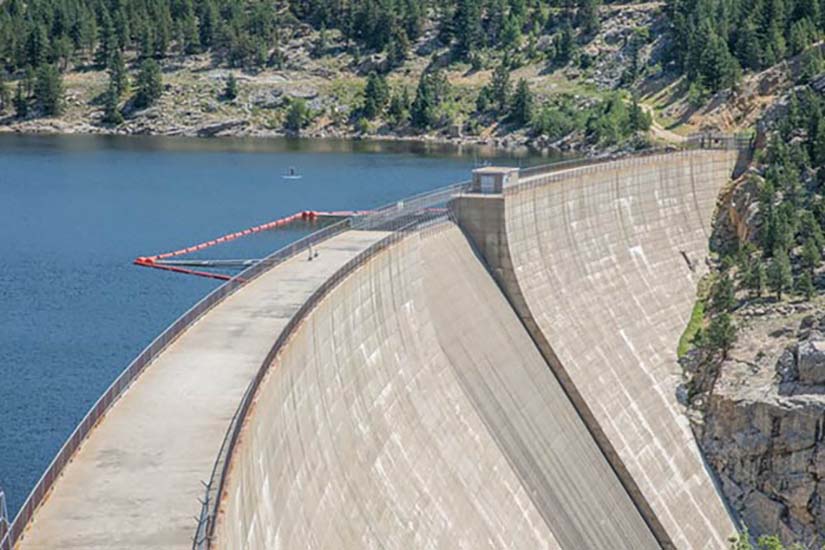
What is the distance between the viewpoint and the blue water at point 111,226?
4725 centimetres

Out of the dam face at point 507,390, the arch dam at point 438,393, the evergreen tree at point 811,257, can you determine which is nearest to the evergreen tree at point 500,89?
the arch dam at point 438,393

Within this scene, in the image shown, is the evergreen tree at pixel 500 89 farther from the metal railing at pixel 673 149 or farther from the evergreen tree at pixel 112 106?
the metal railing at pixel 673 149

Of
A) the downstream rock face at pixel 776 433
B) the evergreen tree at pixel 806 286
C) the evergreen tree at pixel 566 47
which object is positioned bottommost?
the downstream rock face at pixel 776 433

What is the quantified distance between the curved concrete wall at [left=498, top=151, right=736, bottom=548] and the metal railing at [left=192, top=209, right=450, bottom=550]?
3.64 meters

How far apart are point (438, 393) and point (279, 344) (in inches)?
435

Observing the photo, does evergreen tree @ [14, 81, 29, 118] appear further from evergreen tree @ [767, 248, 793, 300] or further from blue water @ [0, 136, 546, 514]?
evergreen tree @ [767, 248, 793, 300]

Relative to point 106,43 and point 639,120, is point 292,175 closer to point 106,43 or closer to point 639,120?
point 639,120

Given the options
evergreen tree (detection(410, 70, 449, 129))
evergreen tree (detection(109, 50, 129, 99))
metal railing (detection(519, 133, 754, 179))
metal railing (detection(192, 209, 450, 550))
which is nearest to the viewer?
metal railing (detection(192, 209, 450, 550))

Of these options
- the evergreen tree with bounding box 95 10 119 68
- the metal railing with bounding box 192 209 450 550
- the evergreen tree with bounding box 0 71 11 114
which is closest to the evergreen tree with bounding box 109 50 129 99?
the evergreen tree with bounding box 95 10 119 68

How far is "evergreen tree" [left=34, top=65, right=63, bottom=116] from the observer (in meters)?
153

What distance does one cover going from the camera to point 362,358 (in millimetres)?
35906

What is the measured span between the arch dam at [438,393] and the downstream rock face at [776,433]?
108 centimetres

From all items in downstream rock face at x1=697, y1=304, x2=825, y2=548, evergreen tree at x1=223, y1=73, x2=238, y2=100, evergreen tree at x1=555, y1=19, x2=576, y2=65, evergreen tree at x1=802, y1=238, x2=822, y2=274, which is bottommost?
downstream rock face at x1=697, y1=304, x2=825, y2=548

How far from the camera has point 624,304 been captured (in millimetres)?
55125
